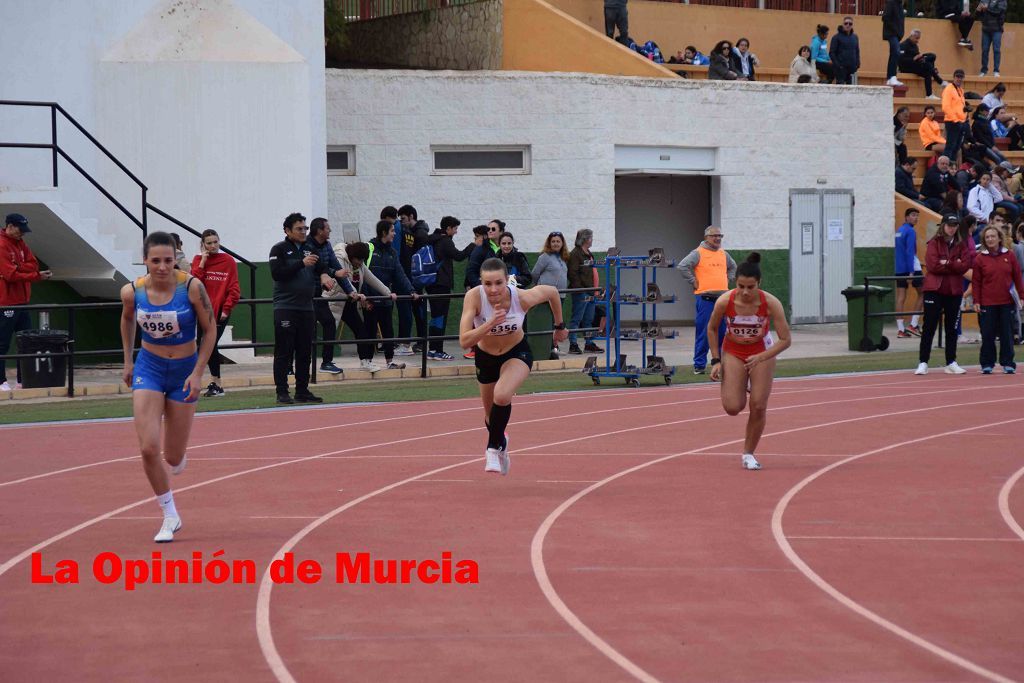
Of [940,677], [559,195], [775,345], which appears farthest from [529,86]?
[940,677]

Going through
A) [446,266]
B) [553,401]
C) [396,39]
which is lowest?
[553,401]

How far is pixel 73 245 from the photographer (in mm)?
21281

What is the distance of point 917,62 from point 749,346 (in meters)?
24.9

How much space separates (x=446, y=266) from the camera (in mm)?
22797

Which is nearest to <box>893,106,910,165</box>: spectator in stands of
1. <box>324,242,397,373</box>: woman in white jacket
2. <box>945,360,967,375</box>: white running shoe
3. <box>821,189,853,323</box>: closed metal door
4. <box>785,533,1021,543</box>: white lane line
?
<box>821,189,853,323</box>: closed metal door

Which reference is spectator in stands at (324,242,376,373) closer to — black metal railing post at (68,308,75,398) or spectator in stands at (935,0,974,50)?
black metal railing post at (68,308,75,398)

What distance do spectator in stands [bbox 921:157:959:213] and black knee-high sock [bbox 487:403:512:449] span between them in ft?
68.1

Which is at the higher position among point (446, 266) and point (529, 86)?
point (529, 86)

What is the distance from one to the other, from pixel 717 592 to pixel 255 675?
8.93 feet

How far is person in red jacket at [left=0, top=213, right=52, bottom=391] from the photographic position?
18547mm

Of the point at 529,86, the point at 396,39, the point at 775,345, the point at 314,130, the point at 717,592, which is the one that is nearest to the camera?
the point at 717,592

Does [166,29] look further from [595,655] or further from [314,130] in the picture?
[595,655]

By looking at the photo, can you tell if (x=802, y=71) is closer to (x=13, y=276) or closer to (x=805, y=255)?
(x=805, y=255)

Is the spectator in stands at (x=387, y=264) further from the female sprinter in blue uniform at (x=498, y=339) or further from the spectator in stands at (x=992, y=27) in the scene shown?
the spectator in stands at (x=992, y=27)
